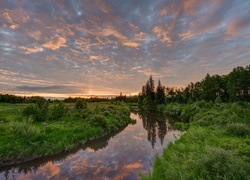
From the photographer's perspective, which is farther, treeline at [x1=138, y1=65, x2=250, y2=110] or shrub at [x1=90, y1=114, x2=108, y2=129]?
treeline at [x1=138, y1=65, x2=250, y2=110]

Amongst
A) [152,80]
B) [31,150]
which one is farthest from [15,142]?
[152,80]

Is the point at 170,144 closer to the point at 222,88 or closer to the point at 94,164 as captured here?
the point at 94,164

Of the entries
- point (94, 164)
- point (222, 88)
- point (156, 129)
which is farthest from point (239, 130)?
point (222, 88)

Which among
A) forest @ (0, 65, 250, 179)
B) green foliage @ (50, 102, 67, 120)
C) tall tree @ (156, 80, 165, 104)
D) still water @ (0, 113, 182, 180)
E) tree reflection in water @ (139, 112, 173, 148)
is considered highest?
tall tree @ (156, 80, 165, 104)

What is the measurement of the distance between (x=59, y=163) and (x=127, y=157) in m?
5.93

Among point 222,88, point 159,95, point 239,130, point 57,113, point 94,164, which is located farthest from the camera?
point 159,95

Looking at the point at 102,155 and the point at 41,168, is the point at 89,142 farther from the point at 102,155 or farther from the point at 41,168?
the point at 41,168

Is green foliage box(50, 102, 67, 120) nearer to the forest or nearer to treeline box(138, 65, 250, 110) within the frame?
the forest

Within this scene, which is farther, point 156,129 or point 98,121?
point 156,129

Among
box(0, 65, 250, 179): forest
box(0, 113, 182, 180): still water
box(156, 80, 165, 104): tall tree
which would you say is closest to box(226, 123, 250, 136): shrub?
box(0, 65, 250, 179): forest

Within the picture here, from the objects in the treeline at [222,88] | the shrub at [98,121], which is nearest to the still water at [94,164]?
the shrub at [98,121]

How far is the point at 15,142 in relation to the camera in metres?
13.9

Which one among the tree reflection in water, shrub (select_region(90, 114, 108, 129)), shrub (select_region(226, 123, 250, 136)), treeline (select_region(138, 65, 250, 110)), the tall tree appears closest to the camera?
shrub (select_region(226, 123, 250, 136))

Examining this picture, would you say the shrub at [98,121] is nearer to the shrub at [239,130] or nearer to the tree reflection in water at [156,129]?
the tree reflection in water at [156,129]
